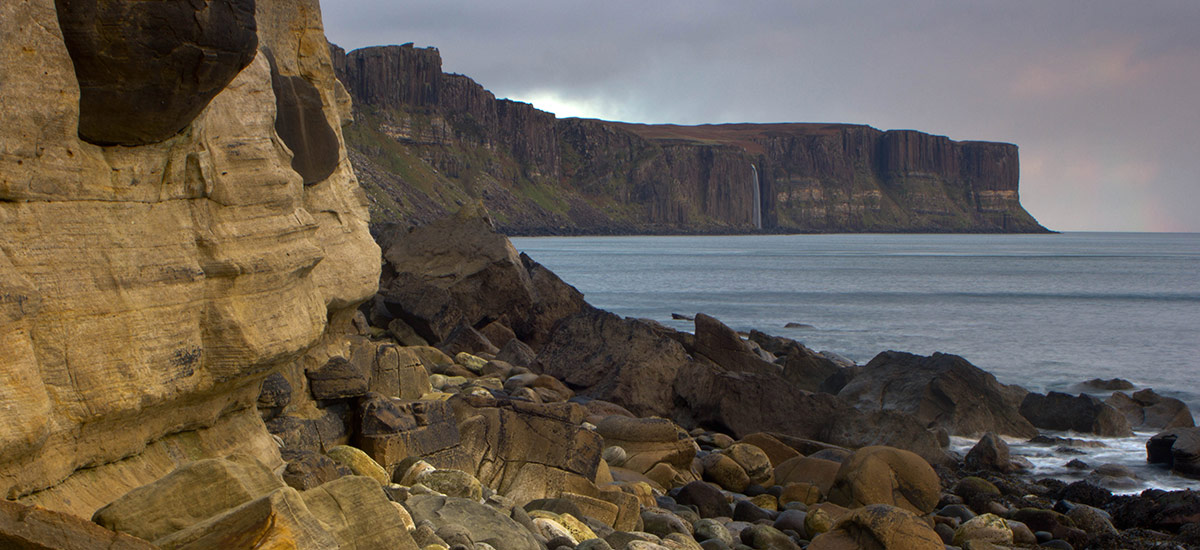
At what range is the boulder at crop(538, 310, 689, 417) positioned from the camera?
15.9 m

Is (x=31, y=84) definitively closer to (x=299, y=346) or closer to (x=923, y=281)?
(x=299, y=346)

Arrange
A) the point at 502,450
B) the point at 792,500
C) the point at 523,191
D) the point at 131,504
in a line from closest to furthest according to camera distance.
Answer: the point at 131,504
the point at 502,450
the point at 792,500
the point at 523,191

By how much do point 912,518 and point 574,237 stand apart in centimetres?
17908

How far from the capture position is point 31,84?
460cm

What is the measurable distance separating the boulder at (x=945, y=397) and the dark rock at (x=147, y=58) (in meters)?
14.4

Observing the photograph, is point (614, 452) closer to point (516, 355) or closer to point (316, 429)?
point (316, 429)

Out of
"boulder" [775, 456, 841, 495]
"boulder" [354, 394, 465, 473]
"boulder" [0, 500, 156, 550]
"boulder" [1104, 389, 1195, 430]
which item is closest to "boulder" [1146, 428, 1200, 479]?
"boulder" [1104, 389, 1195, 430]

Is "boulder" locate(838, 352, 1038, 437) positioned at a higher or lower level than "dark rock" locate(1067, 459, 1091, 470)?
higher

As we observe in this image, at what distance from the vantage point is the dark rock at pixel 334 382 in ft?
28.0

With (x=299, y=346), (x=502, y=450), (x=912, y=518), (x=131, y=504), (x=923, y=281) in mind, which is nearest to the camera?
(x=131, y=504)

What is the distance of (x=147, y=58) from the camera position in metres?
4.86

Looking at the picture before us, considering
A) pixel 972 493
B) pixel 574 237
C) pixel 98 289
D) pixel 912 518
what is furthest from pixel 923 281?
pixel 574 237

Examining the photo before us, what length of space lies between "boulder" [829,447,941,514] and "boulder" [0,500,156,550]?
8.24 meters

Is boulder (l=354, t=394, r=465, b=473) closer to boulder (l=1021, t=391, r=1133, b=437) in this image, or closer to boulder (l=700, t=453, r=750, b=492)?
boulder (l=700, t=453, r=750, b=492)
